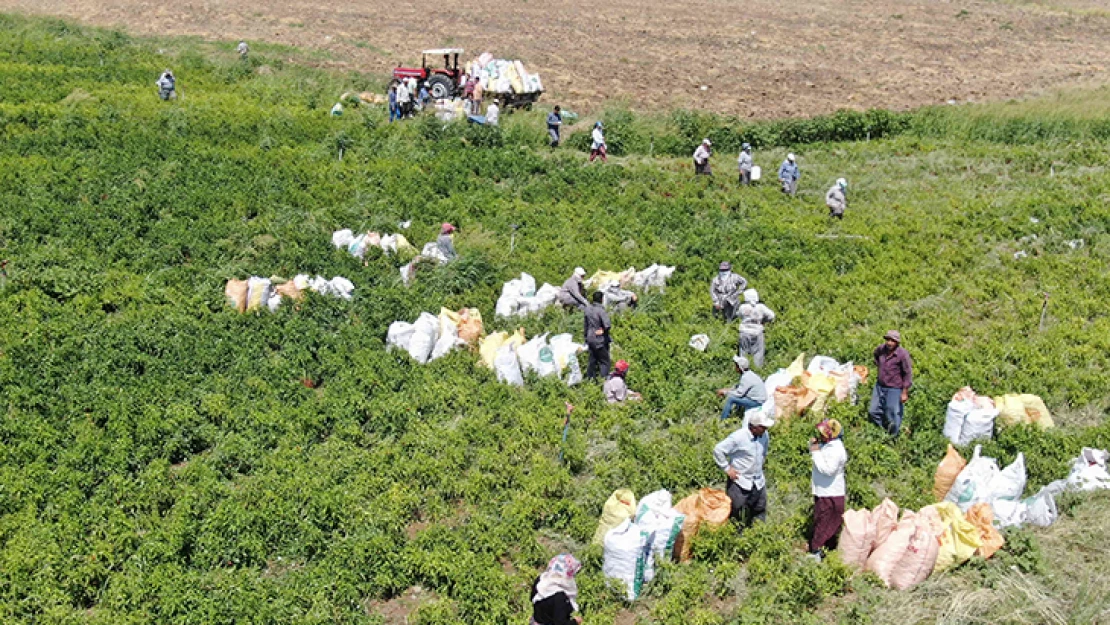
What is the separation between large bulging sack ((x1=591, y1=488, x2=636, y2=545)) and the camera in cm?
925

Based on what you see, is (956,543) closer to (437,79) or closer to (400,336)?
(400,336)

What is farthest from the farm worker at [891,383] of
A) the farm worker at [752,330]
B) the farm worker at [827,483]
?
the farm worker at [827,483]

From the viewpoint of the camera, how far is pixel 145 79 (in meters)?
28.2

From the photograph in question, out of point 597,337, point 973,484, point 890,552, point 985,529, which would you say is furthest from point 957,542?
point 597,337

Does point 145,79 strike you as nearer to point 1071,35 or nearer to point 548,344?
point 548,344

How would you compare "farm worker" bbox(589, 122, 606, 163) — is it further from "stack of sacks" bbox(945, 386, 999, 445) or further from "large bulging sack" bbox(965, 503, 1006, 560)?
"large bulging sack" bbox(965, 503, 1006, 560)

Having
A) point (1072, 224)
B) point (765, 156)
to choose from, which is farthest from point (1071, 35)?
point (1072, 224)

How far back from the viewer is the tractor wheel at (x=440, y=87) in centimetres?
Answer: 2872

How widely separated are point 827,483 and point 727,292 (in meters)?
6.06

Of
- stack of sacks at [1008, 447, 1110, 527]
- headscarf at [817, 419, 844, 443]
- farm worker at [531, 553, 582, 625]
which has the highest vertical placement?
headscarf at [817, 419, 844, 443]

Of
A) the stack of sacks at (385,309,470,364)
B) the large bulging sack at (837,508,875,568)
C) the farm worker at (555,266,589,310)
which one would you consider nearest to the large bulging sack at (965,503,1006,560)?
the large bulging sack at (837,508,875,568)

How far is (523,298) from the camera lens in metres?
15.0

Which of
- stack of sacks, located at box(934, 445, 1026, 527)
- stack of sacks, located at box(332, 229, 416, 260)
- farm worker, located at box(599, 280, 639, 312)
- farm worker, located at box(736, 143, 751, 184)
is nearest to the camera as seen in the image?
stack of sacks, located at box(934, 445, 1026, 527)

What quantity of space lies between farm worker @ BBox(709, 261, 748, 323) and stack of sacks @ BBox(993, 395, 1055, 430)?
429 centimetres
